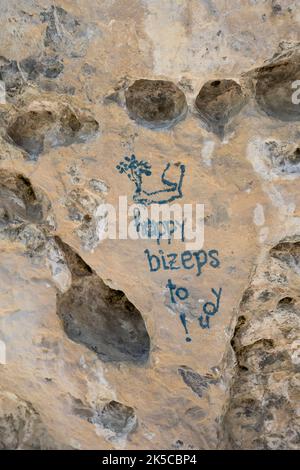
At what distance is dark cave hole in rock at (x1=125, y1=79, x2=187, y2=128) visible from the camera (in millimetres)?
1178

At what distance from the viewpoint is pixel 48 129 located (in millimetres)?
1229

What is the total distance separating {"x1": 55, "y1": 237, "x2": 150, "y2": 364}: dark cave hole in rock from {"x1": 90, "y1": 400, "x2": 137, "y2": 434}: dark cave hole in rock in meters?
0.12

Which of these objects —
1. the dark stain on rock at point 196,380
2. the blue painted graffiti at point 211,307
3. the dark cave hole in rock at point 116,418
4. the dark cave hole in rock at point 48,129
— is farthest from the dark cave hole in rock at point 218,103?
the dark cave hole in rock at point 116,418

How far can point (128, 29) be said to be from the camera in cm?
112

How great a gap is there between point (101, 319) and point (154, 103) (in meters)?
0.53

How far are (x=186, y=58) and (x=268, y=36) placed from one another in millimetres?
164

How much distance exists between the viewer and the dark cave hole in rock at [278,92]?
45.6 inches

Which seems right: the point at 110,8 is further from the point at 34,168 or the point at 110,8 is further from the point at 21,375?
the point at 21,375

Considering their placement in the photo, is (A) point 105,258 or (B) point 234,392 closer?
(A) point 105,258

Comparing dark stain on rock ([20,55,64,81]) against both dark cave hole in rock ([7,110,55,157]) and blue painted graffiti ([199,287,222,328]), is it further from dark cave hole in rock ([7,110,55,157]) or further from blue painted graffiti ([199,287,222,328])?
blue painted graffiti ([199,287,222,328])

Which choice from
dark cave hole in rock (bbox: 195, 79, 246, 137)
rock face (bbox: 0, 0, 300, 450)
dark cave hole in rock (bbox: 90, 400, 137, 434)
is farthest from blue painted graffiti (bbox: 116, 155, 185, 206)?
dark cave hole in rock (bbox: 90, 400, 137, 434)
